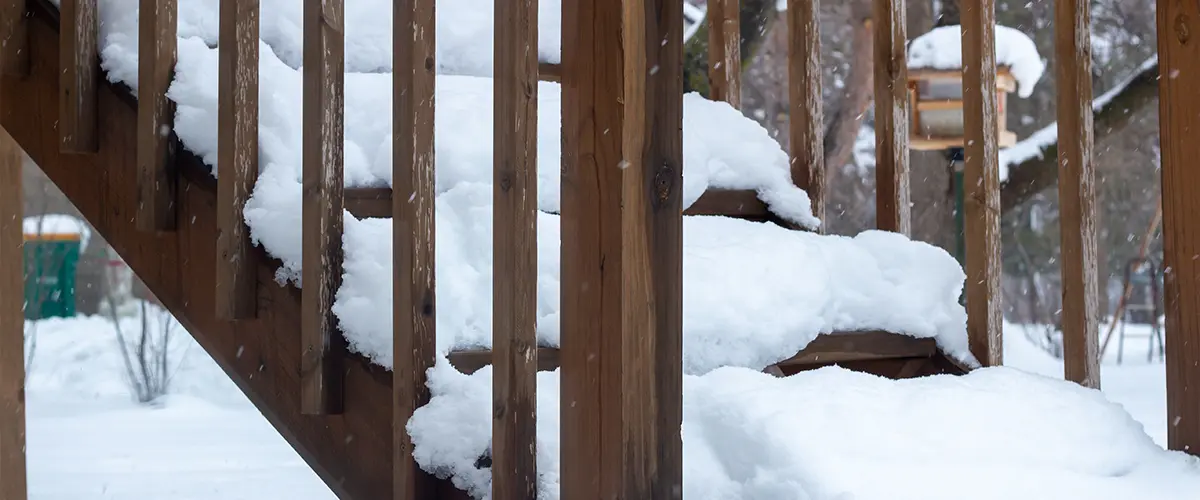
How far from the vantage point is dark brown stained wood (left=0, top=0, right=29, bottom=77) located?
204 cm

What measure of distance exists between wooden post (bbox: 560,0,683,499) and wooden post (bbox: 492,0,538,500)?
0.13 metres

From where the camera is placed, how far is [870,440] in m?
1.54

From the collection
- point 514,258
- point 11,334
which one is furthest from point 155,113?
point 11,334

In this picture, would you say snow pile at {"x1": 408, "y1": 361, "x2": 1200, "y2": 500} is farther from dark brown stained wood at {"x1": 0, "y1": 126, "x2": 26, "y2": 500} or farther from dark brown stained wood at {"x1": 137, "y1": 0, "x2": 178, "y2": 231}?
dark brown stained wood at {"x1": 0, "y1": 126, "x2": 26, "y2": 500}

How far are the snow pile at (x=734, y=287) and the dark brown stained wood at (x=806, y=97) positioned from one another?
0.91ft

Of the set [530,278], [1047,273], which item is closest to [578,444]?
[530,278]

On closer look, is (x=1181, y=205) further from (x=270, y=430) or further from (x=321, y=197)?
(x=270, y=430)

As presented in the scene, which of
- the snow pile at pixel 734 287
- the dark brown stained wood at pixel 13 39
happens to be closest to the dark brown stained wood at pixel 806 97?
the snow pile at pixel 734 287

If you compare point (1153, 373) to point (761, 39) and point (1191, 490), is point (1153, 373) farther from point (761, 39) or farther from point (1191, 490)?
point (1191, 490)

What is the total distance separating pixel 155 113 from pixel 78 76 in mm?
219

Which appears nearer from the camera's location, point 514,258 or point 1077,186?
point 514,258

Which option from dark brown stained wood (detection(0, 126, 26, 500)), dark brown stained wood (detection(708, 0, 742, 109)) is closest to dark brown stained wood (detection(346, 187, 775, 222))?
dark brown stained wood (detection(708, 0, 742, 109))

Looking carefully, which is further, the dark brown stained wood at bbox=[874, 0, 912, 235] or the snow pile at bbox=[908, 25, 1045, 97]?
the snow pile at bbox=[908, 25, 1045, 97]

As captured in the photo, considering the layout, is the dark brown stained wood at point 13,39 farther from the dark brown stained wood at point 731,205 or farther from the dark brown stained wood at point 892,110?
the dark brown stained wood at point 892,110
